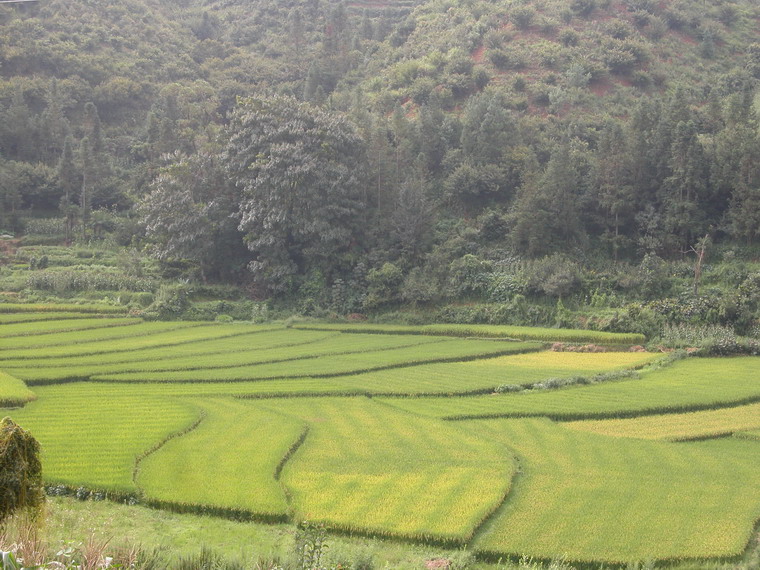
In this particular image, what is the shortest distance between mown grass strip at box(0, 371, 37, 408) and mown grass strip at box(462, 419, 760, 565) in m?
16.3

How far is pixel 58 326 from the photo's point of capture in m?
37.3

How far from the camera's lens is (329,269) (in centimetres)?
4794

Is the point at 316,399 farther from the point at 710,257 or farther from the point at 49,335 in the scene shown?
the point at 710,257

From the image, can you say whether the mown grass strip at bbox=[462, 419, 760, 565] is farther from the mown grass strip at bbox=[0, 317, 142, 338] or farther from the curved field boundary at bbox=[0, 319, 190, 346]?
the mown grass strip at bbox=[0, 317, 142, 338]

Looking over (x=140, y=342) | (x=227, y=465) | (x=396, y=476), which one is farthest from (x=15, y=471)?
(x=140, y=342)

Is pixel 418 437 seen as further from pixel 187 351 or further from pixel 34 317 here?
pixel 34 317

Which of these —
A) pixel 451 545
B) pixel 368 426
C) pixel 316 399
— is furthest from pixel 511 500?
A: pixel 316 399

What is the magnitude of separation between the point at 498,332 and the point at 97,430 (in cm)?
2387

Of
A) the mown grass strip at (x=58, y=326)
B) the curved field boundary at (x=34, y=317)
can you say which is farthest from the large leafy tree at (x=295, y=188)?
the curved field boundary at (x=34, y=317)

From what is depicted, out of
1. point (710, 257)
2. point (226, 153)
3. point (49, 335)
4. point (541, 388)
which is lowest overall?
point (49, 335)

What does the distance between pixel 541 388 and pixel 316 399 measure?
912 centimetres

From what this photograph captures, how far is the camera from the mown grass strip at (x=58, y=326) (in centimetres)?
3562

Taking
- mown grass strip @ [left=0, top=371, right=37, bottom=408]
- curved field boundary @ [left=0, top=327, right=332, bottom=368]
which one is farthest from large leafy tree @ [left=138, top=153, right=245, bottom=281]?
mown grass strip @ [left=0, top=371, right=37, bottom=408]

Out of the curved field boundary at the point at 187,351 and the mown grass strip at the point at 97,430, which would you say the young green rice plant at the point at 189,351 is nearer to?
the curved field boundary at the point at 187,351
